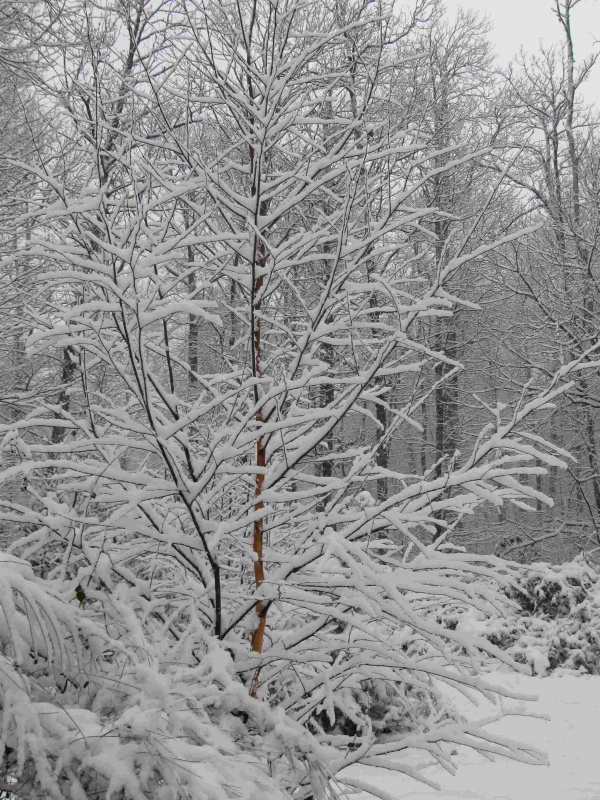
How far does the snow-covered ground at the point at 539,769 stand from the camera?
476 centimetres

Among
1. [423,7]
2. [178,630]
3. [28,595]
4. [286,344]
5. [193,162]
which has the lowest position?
[178,630]

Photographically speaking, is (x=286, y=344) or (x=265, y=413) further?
(x=286, y=344)

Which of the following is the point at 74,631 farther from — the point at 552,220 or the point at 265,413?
the point at 552,220

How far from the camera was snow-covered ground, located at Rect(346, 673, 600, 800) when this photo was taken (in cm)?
476

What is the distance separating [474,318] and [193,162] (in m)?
11.9

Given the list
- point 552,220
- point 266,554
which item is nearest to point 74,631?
point 266,554

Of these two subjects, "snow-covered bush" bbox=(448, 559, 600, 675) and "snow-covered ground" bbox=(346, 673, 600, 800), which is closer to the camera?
"snow-covered ground" bbox=(346, 673, 600, 800)

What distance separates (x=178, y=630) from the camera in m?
2.80

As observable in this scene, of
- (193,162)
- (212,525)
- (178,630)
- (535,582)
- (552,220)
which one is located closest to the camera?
(212,525)

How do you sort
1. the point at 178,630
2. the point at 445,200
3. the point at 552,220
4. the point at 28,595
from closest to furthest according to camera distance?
the point at 28,595 → the point at 178,630 → the point at 552,220 → the point at 445,200

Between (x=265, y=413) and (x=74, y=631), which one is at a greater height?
(x=265, y=413)

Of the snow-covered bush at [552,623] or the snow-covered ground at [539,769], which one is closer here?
the snow-covered ground at [539,769]

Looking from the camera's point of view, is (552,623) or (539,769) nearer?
(539,769)

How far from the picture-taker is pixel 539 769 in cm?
519
